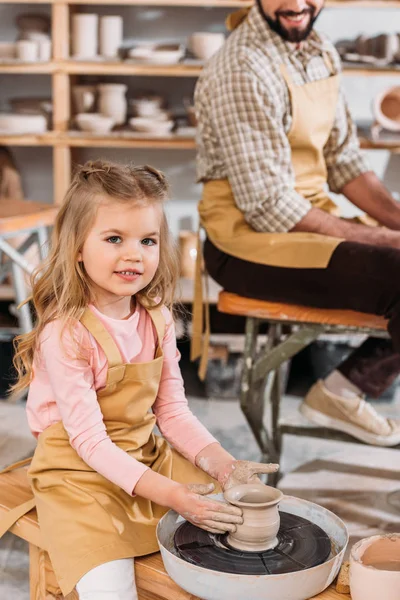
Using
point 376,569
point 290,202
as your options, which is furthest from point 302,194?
point 376,569

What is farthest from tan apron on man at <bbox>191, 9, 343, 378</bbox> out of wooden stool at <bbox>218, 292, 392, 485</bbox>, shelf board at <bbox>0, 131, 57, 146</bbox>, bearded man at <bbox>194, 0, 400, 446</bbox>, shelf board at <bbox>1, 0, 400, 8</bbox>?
shelf board at <bbox>0, 131, 57, 146</bbox>

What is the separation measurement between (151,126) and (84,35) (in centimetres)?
52

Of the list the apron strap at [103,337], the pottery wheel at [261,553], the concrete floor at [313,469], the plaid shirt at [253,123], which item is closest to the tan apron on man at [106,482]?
the apron strap at [103,337]

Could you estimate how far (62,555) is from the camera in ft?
5.14

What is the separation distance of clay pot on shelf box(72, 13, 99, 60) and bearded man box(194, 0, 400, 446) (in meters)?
1.34

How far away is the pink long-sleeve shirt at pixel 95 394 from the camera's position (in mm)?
1625

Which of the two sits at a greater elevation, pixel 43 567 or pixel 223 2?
pixel 223 2

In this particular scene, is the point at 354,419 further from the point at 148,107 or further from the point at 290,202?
the point at 148,107

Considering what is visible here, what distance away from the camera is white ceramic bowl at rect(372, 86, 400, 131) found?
4.06m

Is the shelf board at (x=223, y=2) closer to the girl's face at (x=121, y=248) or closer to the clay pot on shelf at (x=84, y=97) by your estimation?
the clay pot on shelf at (x=84, y=97)

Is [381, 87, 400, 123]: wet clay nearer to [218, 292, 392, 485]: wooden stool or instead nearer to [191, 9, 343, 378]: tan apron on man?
[191, 9, 343, 378]: tan apron on man

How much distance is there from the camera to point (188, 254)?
4.23 metres

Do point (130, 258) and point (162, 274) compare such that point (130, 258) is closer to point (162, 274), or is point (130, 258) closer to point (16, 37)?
point (162, 274)

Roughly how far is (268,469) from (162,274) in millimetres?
483
